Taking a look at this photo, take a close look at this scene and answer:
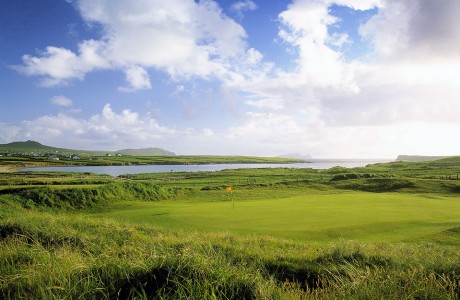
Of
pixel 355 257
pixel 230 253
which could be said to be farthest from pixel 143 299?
pixel 355 257

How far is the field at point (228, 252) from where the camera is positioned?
492 centimetres

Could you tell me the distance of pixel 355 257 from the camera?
917 centimetres

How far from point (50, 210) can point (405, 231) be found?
26.3m

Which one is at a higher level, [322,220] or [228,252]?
[228,252]

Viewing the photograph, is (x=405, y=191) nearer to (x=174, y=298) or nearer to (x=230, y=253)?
(x=230, y=253)

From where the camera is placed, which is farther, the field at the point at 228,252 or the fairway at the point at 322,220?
the fairway at the point at 322,220

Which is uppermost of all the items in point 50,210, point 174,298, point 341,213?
point 174,298

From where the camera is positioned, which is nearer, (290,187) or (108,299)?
(108,299)

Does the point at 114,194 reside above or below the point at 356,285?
below

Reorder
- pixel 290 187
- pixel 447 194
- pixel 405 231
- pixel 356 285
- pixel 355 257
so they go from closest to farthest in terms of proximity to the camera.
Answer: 1. pixel 356 285
2. pixel 355 257
3. pixel 405 231
4. pixel 447 194
5. pixel 290 187

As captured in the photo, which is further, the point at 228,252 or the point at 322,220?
the point at 322,220

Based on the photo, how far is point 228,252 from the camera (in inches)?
390

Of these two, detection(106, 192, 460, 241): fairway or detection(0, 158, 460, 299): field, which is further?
detection(106, 192, 460, 241): fairway

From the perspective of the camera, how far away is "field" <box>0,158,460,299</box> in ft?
16.1
